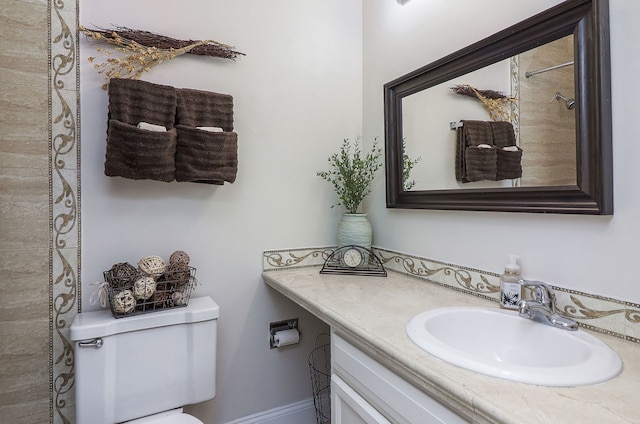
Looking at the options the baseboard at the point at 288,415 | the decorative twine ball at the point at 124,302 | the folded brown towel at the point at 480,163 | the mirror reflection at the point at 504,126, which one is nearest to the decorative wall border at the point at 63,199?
the decorative twine ball at the point at 124,302

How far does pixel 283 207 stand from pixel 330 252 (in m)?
0.36

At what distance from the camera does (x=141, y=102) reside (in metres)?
1.26

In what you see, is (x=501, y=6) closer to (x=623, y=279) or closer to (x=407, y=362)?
(x=623, y=279)

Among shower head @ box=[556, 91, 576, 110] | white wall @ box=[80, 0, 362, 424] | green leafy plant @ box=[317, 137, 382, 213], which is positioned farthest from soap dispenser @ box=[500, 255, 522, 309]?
white wall @ box=[80, 0, 362, 424]

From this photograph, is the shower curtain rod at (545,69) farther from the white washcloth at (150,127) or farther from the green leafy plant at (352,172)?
the white washcloth at (150,127)

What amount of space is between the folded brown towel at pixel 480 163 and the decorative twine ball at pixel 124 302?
1309 millimetres

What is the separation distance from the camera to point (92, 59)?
1.31m

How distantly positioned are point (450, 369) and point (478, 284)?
60cm

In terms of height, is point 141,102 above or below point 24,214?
above

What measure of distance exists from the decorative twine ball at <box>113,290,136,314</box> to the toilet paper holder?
66 centimetres

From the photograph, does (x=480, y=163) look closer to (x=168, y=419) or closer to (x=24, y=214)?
(x=168, y=419)

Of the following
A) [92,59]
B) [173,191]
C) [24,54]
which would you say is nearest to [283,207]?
[173,191]

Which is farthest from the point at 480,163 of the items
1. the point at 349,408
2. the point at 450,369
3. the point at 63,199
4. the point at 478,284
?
the point at 63,199

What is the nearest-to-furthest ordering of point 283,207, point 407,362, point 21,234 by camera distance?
1. point 407,362
2. point 21,234
3. point 283,207
